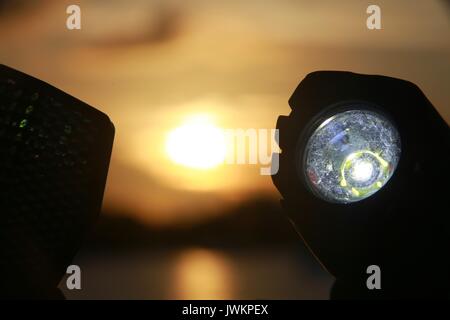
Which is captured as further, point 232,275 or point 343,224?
point 232,275

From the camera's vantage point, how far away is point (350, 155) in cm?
99

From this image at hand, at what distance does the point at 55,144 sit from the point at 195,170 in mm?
339

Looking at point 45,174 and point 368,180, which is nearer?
point 45,174

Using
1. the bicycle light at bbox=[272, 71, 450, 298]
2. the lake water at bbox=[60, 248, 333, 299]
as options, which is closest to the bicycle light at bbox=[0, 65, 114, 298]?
the lake water at bbox=[60, 248, 333, 299]

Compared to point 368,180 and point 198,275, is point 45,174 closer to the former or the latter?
point 198,275

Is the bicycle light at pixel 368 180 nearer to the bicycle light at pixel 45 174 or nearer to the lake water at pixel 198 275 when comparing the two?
the lake water at pixel 198 275

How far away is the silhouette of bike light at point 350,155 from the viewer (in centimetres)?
96

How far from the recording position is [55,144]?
2.79ft

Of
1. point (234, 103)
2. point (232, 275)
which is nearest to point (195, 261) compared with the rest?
point (232, 275)

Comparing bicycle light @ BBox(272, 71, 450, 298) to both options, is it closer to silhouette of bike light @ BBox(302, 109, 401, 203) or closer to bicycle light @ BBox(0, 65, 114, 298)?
silhouette of bike light @ BBox(302, 109, 401, 203)

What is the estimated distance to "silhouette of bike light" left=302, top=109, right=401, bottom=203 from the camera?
960 mm

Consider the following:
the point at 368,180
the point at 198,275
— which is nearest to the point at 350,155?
the point at 368,180

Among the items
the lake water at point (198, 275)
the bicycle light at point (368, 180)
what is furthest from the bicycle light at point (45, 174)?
the bicycle light at point (368, 180)
